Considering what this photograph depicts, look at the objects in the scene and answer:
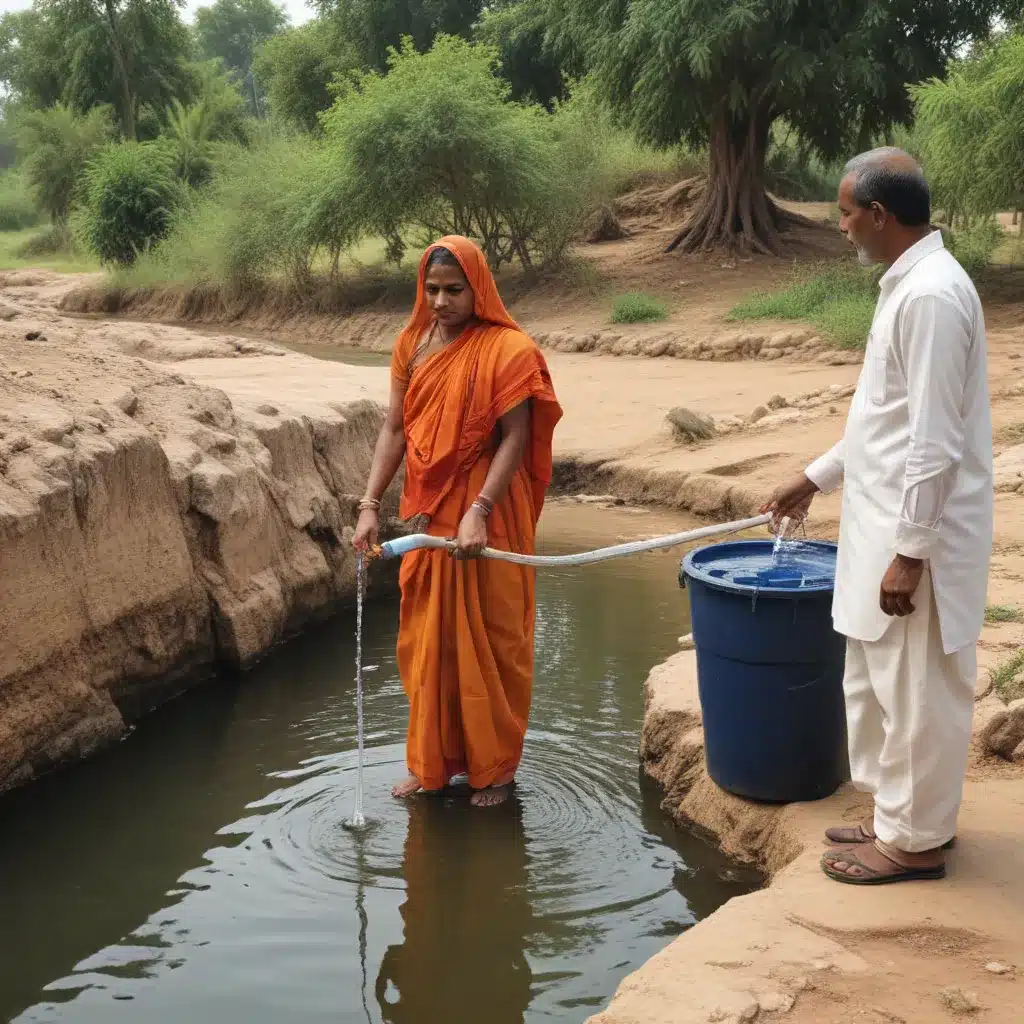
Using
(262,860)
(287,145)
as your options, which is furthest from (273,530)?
(287,145)

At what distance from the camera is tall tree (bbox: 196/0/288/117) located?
74.0 metres

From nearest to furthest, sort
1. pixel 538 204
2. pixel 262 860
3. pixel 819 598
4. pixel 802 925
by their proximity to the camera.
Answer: pixel 802 925, pixel 819 598, pixel 262 860, pixel 538 204

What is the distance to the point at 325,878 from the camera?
3777 millimetres

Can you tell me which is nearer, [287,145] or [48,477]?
[48,477]

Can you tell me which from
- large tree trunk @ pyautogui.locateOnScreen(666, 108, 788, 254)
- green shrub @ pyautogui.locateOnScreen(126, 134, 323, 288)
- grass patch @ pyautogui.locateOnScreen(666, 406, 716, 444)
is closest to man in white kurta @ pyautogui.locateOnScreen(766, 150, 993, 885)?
grass patch @ pyautogui.locateOnScreen(666, 406, 716, 444)

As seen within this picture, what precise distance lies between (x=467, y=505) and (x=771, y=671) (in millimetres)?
1037

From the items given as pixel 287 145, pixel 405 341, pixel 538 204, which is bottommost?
pixel 405 341

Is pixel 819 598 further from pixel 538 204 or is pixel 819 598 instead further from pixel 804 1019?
pixel 538 204

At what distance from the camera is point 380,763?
463 cm

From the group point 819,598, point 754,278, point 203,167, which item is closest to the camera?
point 819,598

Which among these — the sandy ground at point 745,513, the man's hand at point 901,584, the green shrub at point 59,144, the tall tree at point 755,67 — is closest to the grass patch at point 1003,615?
the sandy ground at point 745,513

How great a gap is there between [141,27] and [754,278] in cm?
2379

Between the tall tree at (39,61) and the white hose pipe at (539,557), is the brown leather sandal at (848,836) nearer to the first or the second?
the white hose pipe at (539,557)

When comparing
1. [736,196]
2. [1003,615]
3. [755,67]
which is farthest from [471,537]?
[736,196]
